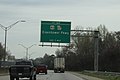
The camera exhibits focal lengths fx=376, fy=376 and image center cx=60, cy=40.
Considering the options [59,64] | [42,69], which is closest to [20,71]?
[42,69]

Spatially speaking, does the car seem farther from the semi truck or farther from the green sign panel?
the semi truck

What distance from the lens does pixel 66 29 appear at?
57469mm

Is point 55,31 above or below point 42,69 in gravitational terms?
above

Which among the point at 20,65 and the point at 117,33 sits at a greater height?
the point at 117,33

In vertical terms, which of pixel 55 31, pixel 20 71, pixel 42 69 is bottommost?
pixel 42 69

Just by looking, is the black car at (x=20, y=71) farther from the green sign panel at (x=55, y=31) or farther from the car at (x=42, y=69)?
the car at (x=42, y=69)

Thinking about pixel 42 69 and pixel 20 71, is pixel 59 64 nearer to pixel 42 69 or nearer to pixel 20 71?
pixel 42 69

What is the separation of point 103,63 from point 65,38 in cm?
5951

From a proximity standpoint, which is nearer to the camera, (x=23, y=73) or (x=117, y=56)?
(x=23, y=73)

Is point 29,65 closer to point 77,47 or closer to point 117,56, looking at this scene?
point 117,56

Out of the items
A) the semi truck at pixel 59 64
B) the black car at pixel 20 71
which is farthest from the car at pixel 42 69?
the black car at pixel 20 71

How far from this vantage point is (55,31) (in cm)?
5678

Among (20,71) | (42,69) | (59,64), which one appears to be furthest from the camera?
(59,64)

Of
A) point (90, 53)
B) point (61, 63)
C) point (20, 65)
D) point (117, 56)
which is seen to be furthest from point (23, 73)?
point (90, 53)
